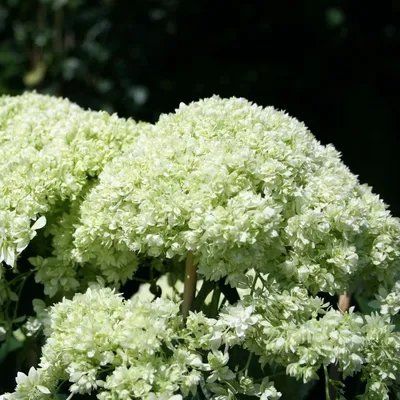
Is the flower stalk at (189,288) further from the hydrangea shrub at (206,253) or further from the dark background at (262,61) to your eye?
the dark background at (262,61)

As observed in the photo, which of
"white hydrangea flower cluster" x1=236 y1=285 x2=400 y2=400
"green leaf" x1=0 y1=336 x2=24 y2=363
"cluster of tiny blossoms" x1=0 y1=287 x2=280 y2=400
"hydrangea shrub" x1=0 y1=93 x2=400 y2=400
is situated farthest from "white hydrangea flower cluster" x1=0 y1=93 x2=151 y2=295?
"white hydrangea flower cluster" x1=236 y1=285 x2=400 y2=400

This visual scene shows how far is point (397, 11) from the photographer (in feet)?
13.3

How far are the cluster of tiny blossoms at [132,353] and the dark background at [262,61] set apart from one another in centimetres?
292

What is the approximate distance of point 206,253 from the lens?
4.11ft

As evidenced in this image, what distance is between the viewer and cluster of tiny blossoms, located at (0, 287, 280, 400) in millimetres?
1189

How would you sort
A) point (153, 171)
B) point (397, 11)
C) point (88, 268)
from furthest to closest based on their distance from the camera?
1. point (397, 11)
2. point (88, 268)
3. point (153, 171)

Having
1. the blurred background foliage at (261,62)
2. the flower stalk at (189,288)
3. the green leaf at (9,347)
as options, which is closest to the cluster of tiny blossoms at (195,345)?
the flower stalk at (189,288)

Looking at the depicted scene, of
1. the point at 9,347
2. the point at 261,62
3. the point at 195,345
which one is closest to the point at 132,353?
the point at 195,345

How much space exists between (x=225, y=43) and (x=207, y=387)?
315 cm

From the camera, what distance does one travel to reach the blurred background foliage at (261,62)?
4.13m

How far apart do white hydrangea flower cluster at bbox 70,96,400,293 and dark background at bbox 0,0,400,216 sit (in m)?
2.73

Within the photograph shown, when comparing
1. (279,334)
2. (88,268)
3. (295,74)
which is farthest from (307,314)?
(295,74)

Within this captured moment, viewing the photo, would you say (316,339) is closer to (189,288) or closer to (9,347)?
(189,288)

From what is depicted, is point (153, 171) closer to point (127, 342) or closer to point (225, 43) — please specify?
point (127, 342)
